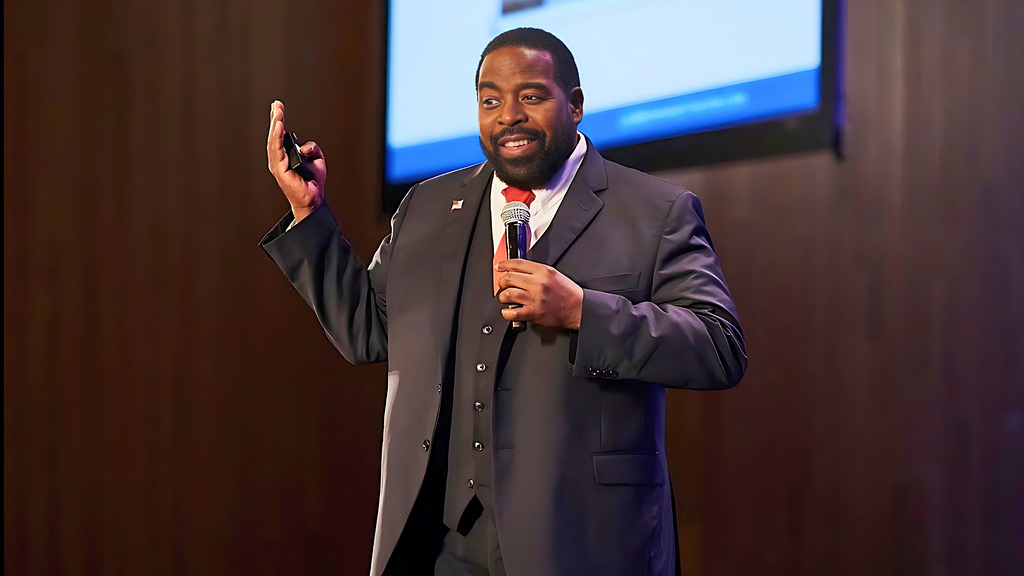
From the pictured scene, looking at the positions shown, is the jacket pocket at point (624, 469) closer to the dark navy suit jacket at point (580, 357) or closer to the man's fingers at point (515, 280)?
the dark navy suit jacket at point (580, 357)

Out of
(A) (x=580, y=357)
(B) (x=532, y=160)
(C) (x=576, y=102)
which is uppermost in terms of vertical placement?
(C) (x=576, y=102)

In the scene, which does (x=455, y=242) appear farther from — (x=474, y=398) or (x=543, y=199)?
(x=474, y=398)

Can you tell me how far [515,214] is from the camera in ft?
4.68

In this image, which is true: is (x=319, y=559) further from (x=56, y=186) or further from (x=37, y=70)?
(x=37, y=70)

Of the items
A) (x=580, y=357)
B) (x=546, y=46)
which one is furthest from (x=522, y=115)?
(x=580, y=357)

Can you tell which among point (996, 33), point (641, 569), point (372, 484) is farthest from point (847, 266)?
point (372, 484)

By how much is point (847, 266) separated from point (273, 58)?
8.14ft

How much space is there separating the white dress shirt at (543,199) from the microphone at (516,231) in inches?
4.8

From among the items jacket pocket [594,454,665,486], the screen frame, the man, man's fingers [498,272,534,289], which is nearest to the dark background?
the screen frame

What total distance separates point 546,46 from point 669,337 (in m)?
0.59

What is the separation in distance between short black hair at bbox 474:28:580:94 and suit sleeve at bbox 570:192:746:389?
1.34 feet

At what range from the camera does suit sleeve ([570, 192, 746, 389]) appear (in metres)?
1.36

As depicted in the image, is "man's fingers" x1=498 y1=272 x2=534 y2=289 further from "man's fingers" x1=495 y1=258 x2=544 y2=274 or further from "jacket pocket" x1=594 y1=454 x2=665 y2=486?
"jacket pocket" x1=594 y1=454 x2=665 y2=486

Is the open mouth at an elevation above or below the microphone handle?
above
